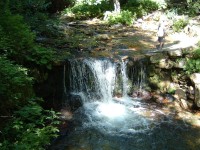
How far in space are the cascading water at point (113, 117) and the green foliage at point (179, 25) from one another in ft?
16.4

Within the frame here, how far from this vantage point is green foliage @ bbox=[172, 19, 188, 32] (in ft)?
50.5

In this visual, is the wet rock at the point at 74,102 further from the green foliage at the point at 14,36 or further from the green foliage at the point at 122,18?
the green foliage at the point at 122,18

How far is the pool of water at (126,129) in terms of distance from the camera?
325 inches

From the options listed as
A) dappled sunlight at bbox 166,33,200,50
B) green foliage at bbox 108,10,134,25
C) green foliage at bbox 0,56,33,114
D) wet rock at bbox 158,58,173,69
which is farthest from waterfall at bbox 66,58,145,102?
green foliage at bbox 108,10,134,25

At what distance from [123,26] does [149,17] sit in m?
2.35

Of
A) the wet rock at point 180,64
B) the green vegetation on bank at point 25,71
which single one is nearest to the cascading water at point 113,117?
the green vegetation on bank at point 25,71

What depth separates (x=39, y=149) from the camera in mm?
5285

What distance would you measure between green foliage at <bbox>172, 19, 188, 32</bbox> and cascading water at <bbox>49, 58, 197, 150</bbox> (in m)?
5.01

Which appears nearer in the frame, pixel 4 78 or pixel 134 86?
pixel 4 78

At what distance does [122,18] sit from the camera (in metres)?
17.4

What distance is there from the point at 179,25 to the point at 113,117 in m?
7.83

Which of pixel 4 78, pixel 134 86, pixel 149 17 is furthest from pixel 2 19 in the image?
pixel 149 17

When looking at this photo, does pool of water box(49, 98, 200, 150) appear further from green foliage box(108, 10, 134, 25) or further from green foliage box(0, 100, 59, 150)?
green foliage box(108, 10, 134, 25)

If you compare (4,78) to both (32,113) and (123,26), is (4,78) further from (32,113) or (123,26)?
(123,26)
